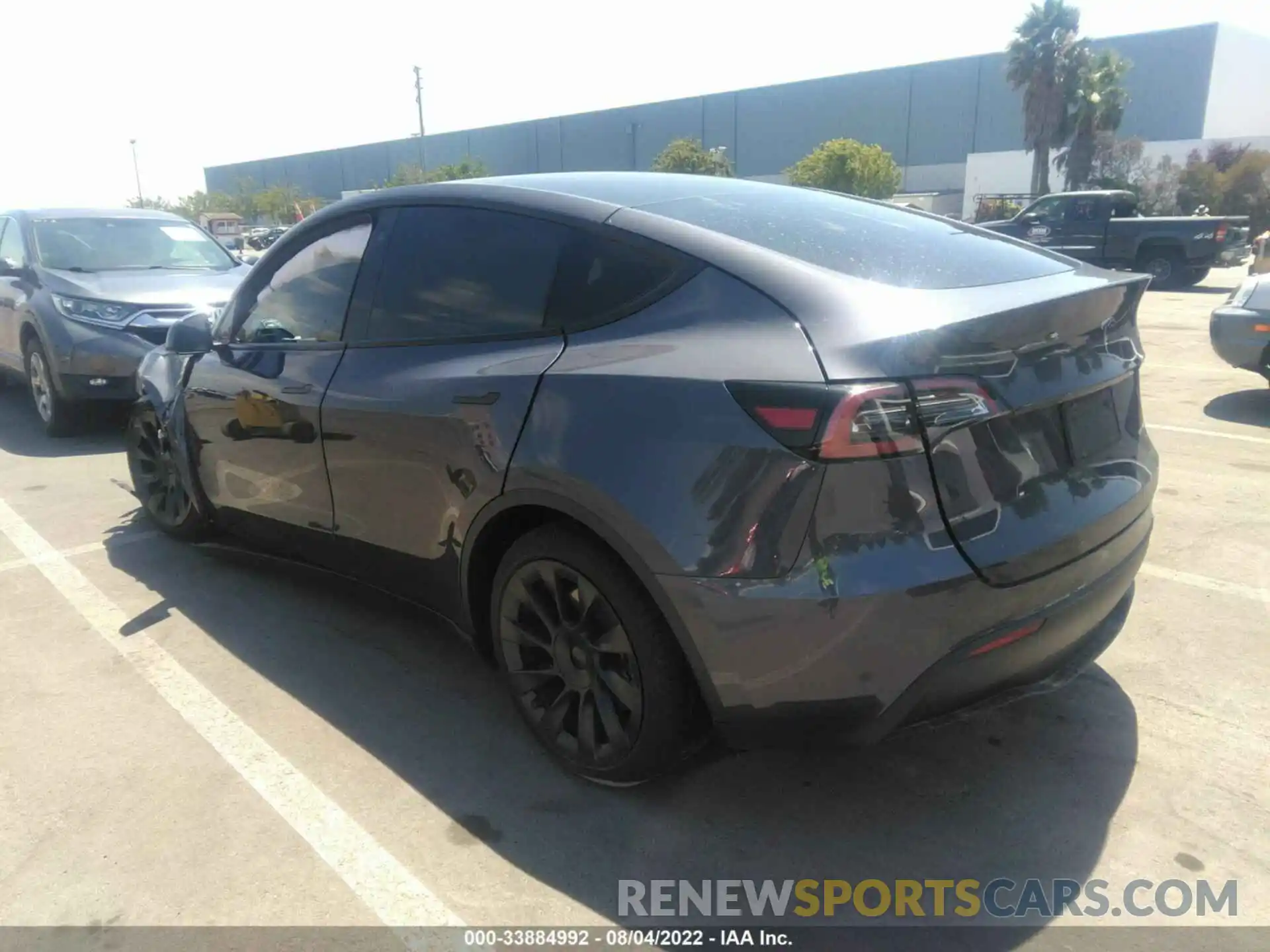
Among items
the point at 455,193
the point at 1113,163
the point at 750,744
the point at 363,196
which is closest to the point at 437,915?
the point at 750,744

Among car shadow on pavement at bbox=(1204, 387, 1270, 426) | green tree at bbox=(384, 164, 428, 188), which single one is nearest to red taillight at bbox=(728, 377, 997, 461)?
car shadow on pavement at bbox=(1204, 387, 1270, 426)

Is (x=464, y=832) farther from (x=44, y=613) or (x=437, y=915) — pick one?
(x=44, y=613)

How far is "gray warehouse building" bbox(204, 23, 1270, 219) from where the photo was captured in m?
56.3

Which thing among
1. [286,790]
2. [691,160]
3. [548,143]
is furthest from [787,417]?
[548,143]

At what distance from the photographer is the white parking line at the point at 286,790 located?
2332 millimetres

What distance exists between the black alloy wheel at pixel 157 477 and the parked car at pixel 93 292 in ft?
6.12

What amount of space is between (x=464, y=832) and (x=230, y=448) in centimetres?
210

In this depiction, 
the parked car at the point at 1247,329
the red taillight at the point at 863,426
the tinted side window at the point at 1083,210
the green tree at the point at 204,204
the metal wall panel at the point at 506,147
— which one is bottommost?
the green tree at the point at 204,204

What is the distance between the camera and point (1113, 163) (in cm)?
4647

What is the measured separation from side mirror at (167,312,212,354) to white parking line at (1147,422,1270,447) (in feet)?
19.5

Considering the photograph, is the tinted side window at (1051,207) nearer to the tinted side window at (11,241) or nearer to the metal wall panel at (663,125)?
the tinted side window at (11,241)

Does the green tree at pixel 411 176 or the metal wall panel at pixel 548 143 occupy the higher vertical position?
the metal wall panel at pixel 548 143

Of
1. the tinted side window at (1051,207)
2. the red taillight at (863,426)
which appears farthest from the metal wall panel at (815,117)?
the red taillight at (863,426)
